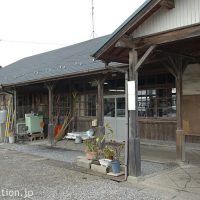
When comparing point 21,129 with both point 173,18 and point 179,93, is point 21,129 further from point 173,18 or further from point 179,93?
point 173,18

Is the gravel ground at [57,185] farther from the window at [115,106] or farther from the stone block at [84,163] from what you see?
the window at [115,106]

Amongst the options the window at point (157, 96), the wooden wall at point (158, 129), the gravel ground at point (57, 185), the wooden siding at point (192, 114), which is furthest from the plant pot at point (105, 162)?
the window at point (157, 96)

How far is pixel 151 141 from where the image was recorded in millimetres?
11953

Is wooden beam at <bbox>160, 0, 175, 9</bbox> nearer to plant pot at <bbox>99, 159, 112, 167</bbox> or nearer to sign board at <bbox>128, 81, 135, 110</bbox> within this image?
sign board at <bbox>128, 81, 135, 110</bbox>

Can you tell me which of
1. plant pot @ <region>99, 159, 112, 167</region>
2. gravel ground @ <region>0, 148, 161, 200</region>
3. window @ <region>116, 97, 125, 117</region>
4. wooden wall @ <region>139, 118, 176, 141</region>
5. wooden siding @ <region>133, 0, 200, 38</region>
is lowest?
gravel ground @ <region>0, 148, 161, 200</region>

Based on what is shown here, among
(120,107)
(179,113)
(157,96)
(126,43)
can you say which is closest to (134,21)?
(126,43)

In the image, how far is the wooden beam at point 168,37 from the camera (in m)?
6.06

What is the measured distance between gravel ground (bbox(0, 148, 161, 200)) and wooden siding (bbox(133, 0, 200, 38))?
3308 millimetres

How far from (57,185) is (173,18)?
13.8 ft

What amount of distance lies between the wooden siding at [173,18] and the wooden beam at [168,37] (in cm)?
10

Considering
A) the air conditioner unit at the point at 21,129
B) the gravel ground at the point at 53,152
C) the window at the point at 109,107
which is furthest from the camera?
the air conditioner unit at the point at 21,129

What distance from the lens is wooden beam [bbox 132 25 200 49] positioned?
6.06 metres

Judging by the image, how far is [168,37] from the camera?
21.4 feet

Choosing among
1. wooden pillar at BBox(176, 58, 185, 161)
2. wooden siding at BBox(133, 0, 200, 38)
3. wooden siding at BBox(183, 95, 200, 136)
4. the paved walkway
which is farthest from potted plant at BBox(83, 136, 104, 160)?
wooden siding at BBox(183, 95, 200, 136)
